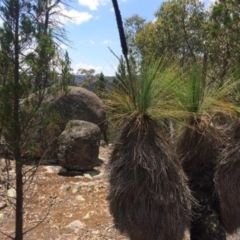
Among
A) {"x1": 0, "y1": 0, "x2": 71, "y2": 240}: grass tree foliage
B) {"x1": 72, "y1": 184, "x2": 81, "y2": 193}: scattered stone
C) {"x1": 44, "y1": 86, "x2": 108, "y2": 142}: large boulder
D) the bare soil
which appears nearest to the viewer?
{"x1": 0, "y1": 0, "x2": 71, "y2": 240}: grass tree foliage

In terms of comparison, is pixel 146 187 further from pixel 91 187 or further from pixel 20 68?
pixel 91 187

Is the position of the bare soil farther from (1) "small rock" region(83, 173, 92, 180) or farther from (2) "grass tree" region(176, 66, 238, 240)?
(2) "grass tree" region(176, 66, 238, 240)

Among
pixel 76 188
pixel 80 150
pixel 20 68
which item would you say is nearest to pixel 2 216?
pixel 76 188

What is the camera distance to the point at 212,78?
11.4ft

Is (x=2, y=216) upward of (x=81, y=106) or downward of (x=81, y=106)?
downward

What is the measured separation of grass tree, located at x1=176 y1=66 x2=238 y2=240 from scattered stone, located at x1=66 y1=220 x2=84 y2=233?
228 cm

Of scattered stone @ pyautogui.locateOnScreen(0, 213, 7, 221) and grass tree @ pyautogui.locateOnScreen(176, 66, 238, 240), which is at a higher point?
grass tree @ pyautogui.locateOnScreen(176, 66, 238, 240)

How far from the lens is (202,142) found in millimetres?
3174

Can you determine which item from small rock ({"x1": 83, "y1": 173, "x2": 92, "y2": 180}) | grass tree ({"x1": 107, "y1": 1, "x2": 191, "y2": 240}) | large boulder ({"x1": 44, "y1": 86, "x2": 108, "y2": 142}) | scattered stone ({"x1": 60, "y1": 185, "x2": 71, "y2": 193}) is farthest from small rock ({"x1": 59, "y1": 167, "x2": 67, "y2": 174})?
grass tree ({"x1": 107, "y1": 1, "x2": 191, "y2": 240})

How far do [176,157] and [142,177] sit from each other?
14.4 inches

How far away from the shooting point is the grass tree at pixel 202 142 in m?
3.04

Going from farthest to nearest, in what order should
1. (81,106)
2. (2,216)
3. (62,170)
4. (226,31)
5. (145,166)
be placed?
(81,106) < (62,170) < (2,216) < (226,31) < (145,166)

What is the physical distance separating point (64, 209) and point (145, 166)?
3421mm

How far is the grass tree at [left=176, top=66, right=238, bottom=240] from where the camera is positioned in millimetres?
3043
